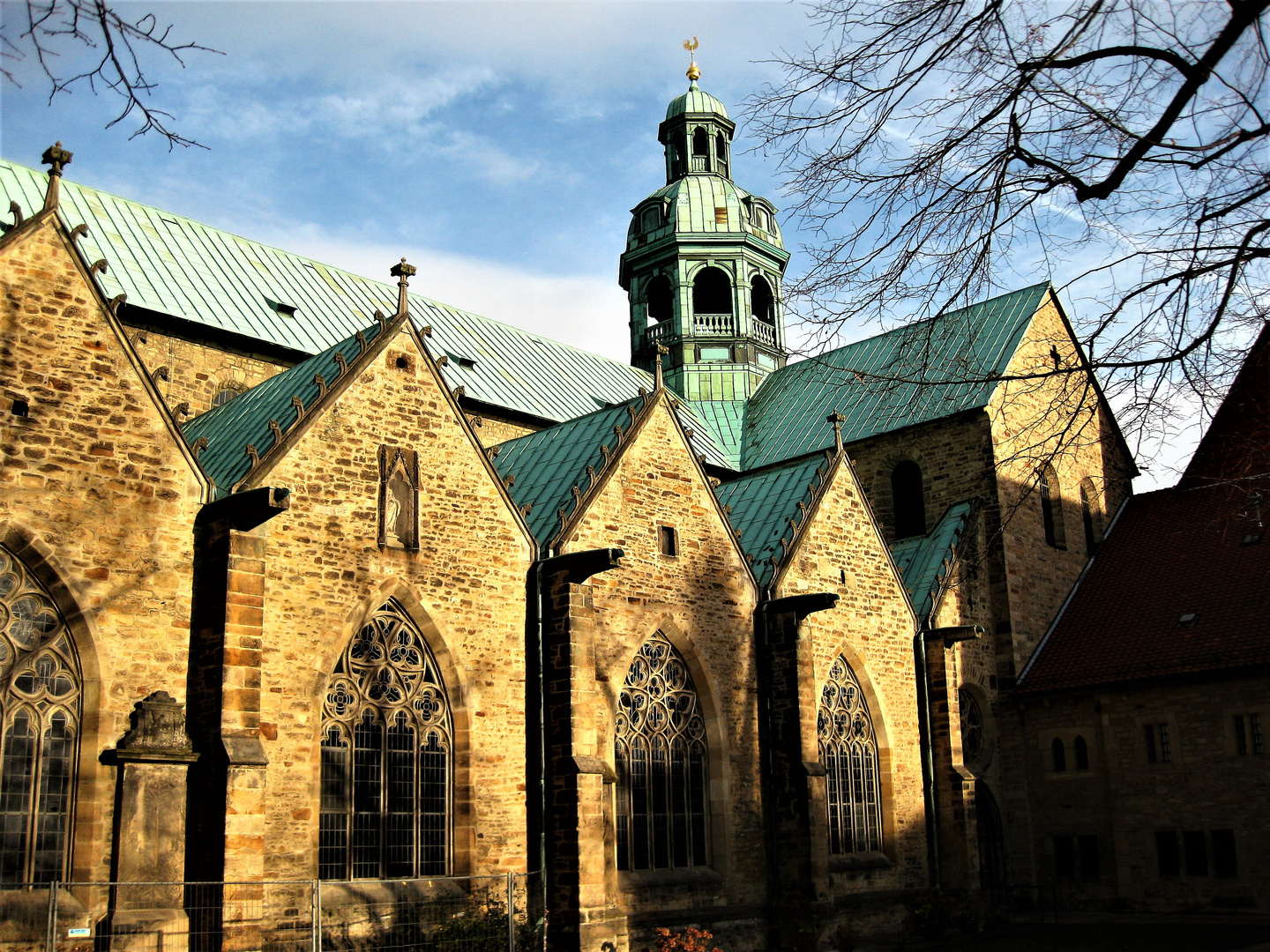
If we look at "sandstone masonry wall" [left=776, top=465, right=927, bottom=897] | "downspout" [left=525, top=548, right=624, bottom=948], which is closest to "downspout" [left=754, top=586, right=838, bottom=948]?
"sandstone masonry wall" [left=776, top=465, right=927, bottom=897]

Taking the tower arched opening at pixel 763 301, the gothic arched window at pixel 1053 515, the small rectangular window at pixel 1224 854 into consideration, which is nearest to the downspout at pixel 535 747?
the small rectangular window at pixel 1224 854

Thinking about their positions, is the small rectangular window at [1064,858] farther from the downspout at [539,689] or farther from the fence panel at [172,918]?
the fence panel at [172,918]

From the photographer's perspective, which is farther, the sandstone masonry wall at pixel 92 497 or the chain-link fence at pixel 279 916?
the sandstone masonry wall at pixel 92 497

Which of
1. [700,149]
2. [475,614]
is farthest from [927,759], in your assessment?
[700,149]

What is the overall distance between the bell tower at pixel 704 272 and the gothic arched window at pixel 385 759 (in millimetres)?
22643

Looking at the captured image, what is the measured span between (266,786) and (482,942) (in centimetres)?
358

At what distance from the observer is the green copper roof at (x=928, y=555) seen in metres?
27.4

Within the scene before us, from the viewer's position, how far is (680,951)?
61.5 ft

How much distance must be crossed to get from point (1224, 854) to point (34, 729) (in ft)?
73.2

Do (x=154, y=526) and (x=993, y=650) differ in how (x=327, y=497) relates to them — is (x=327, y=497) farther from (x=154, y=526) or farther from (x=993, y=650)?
(x=993, y=650)

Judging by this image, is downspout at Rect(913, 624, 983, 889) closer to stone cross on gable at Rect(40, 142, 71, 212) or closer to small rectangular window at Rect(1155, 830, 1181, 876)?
→ small rectangular window at Rect(1155, 830, 1181, 876)

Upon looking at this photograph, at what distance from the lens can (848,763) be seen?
79.9ft

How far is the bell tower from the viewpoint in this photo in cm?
3997

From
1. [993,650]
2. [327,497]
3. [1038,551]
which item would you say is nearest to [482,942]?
[327,497]
